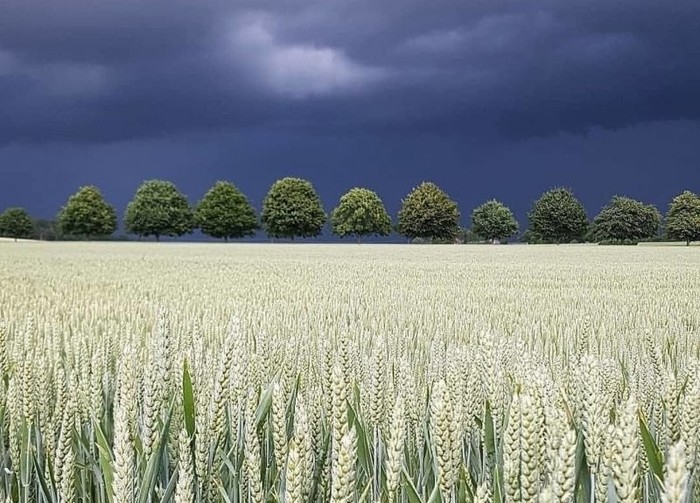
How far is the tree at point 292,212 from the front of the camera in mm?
81125

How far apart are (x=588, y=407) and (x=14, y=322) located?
249 inches

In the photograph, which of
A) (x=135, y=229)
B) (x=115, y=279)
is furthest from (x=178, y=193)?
(x=115, y=279)

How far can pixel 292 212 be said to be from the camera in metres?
81.1

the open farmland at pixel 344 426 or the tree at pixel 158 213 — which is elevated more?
the tree at pixel 158 213

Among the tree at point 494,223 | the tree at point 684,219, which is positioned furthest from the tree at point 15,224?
the tree at point 684,219

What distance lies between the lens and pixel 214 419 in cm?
162

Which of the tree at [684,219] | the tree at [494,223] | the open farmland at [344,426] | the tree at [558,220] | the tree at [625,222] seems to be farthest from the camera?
the tree at [494,223]

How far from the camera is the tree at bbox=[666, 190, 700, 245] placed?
7388cm

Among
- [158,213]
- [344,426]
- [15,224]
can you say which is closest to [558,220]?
[158,213]

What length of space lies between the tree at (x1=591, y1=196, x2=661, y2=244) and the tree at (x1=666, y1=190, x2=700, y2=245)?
4.06 meters

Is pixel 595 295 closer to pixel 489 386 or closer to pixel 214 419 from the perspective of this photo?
pixel 489 386

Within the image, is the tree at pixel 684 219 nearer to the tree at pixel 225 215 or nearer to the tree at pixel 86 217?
the tree at pixel 225 215

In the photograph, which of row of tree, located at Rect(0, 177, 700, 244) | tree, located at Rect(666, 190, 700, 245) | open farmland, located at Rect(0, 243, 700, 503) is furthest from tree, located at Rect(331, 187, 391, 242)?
open farmland, located at Rect(0, 243, 700, 503)

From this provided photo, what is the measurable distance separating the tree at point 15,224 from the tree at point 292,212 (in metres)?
39.3
